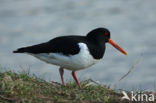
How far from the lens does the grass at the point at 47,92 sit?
18.5 ft

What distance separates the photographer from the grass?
18.5 feet

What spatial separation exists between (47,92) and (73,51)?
981mm

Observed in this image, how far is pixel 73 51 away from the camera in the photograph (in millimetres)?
6664

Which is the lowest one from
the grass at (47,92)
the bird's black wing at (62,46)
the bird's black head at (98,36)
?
the grass at (47,92)

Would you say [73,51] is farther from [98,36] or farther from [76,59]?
[98,36]

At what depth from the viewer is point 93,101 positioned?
19.4 ft

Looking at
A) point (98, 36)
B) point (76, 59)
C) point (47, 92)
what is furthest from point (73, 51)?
point (47, 92)

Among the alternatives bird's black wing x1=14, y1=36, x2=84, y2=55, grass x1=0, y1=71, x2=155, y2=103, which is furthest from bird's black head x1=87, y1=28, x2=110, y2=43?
grass x1=0, y1=71, x2=155, y2=103

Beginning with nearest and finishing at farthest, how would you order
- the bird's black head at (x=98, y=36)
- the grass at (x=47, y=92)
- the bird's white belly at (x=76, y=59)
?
the grass at (x=47, y=92), the bird's white belly at (x=76, y=59), the bird's black head at (x=98, y=36)

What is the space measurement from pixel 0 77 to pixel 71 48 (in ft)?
4.57

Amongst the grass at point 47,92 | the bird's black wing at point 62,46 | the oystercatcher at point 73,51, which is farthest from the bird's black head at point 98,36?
the grass at point 47,92

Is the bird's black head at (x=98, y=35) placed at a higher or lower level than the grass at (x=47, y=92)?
higher

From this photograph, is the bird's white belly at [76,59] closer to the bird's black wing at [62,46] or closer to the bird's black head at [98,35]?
the bird's black wing at [62,46]

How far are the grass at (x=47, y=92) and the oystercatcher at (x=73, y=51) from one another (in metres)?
0.35
